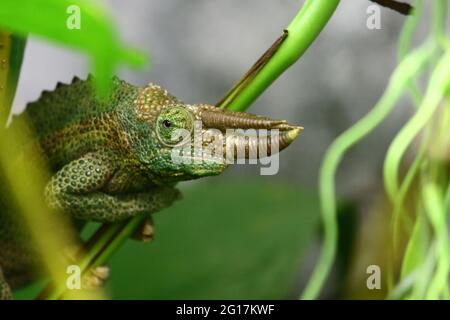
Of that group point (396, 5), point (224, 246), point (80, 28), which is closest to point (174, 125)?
point (396, 5)

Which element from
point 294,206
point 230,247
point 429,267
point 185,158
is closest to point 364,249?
point 294,206

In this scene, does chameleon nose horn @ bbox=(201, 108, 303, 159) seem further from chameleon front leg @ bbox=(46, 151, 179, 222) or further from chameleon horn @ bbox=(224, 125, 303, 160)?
chameleon front leg @ bbox=(46, 151, 179, 222)

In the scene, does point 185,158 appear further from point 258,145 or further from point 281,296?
point 281,296

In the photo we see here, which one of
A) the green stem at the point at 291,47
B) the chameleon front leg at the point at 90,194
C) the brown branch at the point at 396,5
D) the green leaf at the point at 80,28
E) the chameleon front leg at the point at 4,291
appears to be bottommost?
the chameleon front leg at the point at 4,291

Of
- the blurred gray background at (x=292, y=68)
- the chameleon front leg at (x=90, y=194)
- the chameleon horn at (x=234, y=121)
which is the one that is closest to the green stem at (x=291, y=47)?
the chameleon horn at (x=234, y=121)

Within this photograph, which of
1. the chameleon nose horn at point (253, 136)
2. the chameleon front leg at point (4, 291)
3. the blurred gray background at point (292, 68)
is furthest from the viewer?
the blurred gray background at point (292, 68)

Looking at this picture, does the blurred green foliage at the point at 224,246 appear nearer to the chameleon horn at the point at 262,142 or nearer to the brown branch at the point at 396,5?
the chameleon horn at the point at 262,142

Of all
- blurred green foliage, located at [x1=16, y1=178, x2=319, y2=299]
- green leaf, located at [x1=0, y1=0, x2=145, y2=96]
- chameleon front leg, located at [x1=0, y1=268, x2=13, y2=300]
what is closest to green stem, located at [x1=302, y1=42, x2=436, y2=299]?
blurred green foliage, located at [x1=16, y1=178, x2=319, y2=299]
